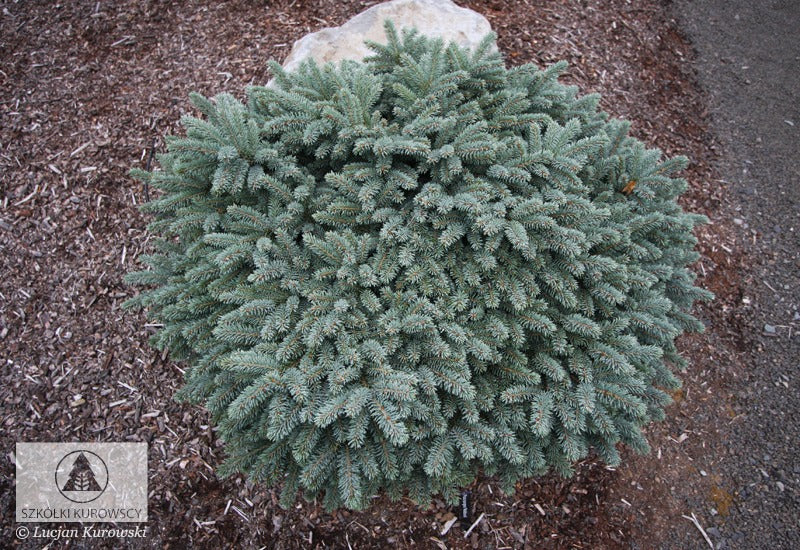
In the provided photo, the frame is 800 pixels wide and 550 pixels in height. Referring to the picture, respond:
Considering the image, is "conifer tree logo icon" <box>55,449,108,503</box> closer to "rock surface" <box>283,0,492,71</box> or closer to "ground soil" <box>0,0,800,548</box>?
"ground soil" <box>0,0,800,548</box>

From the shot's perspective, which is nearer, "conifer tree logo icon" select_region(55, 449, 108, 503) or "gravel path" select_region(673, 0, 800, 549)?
"conifer tree logo icon" select_region(55, 449, 108, 503)

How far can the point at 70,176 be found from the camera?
401cm

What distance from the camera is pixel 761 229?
4.20 metres

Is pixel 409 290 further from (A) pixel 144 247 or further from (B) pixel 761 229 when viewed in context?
(B) pixel 761 229

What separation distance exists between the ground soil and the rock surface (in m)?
0.63

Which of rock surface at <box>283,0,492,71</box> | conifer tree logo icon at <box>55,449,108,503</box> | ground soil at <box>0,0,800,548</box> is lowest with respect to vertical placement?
conifer tree logo icon at <box>55,449,108,503</box>

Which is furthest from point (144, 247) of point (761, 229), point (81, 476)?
point (761, 229)

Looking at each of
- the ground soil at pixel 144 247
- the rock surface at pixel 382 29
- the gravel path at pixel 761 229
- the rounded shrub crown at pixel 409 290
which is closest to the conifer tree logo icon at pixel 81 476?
the ground soil at pixel 144 247

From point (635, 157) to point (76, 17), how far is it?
5.13 m

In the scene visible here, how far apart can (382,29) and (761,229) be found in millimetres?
3614

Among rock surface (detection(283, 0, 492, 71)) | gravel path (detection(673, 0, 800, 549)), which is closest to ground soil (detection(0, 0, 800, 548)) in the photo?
gravel path (detection(673, 0, 800, 549))

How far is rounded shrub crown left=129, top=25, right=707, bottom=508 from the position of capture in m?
2.23

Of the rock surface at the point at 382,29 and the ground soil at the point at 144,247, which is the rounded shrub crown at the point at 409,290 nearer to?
the ground soil at the point at 144,247

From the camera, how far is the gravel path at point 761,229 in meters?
3.12
